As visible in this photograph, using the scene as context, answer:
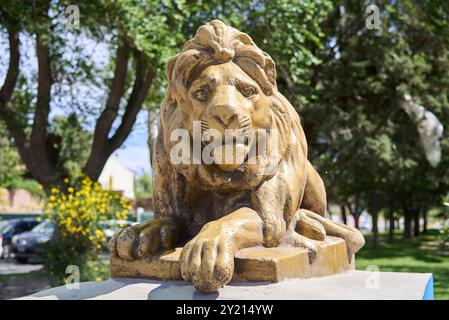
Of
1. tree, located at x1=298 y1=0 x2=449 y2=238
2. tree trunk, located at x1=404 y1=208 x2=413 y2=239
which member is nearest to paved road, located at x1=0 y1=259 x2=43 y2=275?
tree, located at x1=298 y1=0 x2=449 y2=238

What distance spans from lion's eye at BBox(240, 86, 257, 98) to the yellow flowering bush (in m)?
5.26

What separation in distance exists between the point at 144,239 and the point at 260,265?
75cm

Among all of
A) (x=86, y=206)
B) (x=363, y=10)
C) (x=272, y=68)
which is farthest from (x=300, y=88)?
(x=272, y=68)

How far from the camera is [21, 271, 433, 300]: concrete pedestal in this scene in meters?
2.82

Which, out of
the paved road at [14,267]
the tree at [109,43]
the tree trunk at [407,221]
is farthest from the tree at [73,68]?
the tree trunk at [407,221]

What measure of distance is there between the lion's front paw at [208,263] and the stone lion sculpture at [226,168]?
0.33 feet

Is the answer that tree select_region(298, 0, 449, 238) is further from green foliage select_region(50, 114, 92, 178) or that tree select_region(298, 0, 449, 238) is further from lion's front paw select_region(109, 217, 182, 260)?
lion's front paw select_region(109, 217, 182, 260)

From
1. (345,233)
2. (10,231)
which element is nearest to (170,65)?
(345,233)

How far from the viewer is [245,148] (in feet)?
10.6

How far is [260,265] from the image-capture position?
2971 millimetres

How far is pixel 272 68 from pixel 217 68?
386mm

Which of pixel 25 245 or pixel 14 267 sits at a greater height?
pixel 25 245

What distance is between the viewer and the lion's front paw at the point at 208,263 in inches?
107

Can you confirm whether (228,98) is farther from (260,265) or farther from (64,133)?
(64,133)
